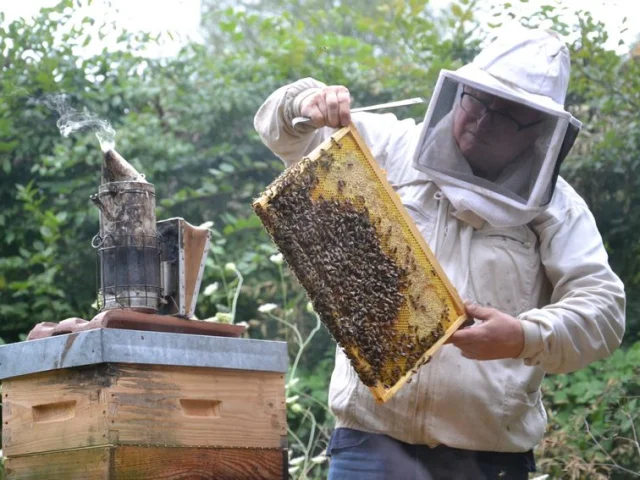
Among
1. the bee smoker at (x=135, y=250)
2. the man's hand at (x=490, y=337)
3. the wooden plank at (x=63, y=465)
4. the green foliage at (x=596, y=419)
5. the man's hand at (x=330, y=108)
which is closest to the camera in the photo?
the wooden plank at (x=63, y=465)

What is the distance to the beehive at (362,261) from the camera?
2.77m

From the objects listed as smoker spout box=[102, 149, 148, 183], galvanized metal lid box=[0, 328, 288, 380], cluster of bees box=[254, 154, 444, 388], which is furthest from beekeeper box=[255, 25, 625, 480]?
smoker spout box=[102, 149, 148, 183]

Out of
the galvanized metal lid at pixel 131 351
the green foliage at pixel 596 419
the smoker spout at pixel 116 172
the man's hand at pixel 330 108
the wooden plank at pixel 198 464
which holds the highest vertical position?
the man's hand at pixel 330 108

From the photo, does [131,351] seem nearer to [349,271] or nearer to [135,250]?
[135,250]

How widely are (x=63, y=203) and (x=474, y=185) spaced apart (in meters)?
3.92

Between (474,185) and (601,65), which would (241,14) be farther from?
(474,185)

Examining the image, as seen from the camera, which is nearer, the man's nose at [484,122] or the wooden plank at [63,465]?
the wooden plank at [63,465]

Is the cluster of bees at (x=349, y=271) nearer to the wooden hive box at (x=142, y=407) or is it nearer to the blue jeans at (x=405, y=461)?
the blue jeans at (x=405, y=461)

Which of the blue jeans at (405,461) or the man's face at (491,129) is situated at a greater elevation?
the man's face at (491,129)

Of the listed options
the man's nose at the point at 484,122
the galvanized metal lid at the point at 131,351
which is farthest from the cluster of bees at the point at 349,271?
the man's nose at the point at 484,122

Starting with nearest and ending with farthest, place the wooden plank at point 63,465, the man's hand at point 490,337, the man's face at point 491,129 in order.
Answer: the wooden plank at point 63,465 < the man's hand at point 490,337 < the man's face at point 491,129

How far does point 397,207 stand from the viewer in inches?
115

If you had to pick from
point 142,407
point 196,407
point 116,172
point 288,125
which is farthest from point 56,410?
point 288,125

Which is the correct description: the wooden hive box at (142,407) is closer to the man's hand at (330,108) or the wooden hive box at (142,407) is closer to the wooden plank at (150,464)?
the wooden plank at (150,464)
